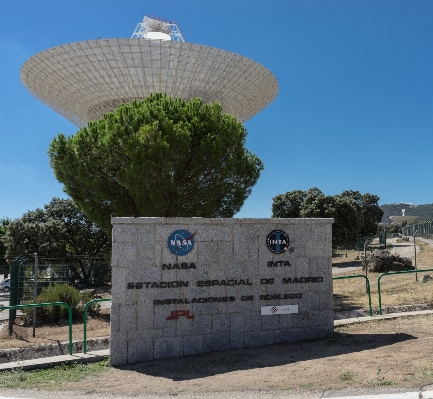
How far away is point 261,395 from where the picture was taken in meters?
6.41

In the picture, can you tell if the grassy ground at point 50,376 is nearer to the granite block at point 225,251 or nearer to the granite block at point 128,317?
the granite block at point 128,317

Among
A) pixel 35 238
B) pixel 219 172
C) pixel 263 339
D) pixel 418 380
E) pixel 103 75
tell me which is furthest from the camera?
pixel 35 238

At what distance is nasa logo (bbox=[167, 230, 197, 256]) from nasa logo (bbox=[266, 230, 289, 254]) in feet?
5.58

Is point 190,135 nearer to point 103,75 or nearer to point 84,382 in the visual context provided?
point 103,75

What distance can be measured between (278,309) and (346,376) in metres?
3.12

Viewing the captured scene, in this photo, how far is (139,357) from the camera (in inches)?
347

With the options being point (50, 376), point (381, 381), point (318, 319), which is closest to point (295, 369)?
point (381, 381)

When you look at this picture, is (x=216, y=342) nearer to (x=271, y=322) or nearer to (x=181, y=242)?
(x=271, y=322)

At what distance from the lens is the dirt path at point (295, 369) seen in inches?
266

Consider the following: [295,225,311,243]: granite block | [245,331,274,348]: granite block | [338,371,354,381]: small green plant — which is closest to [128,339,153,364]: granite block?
[245,331,274,348]: granite block


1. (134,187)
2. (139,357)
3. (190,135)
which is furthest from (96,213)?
(139,357)

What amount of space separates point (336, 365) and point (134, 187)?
38.8ft

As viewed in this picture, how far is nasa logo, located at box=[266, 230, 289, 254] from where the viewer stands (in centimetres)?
995

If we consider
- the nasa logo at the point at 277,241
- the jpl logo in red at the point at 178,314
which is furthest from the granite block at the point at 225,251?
the jpl logo in red at the point at 178,314
